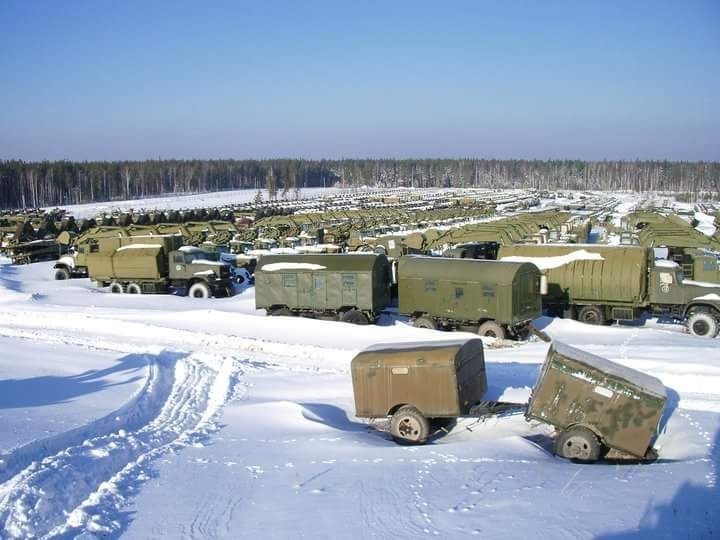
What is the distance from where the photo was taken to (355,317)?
918 inches

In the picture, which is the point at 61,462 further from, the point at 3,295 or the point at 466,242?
the point at 466,242

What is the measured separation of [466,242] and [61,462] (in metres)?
33.0

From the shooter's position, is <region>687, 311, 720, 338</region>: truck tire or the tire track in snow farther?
<region>687, 311, 720, 338</region>: truck tire

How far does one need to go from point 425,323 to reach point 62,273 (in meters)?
23.8

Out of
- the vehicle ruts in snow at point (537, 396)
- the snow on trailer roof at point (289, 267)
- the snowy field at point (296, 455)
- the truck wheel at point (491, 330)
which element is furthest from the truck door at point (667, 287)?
the vehicle ruts in snow at point (537, 396)

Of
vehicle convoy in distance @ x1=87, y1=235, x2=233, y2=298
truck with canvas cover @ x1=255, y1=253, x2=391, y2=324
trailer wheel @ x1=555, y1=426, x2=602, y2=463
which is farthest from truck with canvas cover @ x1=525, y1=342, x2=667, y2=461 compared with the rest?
vehicle convoy in distance @ x1=87, y1=235, x2=233, y2=298

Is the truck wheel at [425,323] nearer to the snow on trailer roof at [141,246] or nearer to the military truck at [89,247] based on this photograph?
the snow on trailer roof at [141,246]

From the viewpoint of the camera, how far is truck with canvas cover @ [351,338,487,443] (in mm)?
12594

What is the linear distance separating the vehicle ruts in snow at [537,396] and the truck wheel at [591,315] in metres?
11.6

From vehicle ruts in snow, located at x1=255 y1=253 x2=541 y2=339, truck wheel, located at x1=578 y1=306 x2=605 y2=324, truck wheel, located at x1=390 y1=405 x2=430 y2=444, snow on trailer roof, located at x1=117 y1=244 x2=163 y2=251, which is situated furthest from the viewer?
snow on trailer roof, located at x1=117 y1=244 x2=163 y2=251

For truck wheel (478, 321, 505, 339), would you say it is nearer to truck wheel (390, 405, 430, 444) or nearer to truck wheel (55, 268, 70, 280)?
truck wheel (390, 405, 430, 444)

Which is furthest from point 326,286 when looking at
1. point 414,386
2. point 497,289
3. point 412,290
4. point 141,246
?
point 141,246

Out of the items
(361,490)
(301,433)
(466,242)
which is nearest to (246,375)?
(301,433)

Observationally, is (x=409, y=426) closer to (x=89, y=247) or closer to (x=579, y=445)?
(x=579, y=445)
